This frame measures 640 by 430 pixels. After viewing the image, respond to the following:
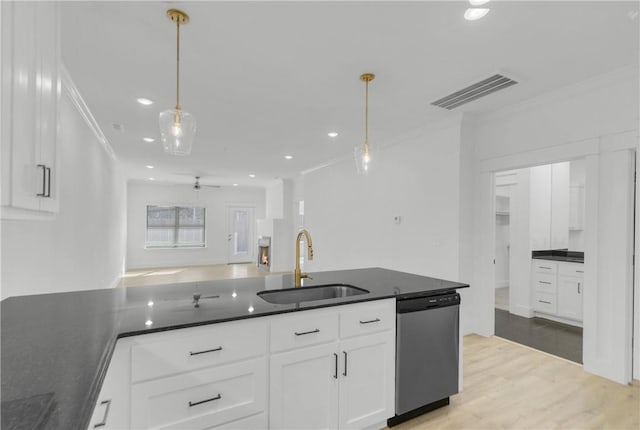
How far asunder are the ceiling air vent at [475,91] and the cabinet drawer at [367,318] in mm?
2274

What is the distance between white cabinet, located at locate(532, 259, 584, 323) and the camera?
160 inches

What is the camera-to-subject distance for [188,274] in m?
8.26

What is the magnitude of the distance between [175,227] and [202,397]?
9.50 m

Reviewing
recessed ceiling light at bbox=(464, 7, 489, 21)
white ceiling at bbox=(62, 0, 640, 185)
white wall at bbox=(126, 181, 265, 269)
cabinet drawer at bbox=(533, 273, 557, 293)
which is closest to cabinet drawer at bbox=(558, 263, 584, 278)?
cabinet drawer at bbox=(533, 273, 557, 293)

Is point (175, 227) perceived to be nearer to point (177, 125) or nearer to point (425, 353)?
point (177, 125)

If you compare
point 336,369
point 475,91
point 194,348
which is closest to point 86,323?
point 194,348

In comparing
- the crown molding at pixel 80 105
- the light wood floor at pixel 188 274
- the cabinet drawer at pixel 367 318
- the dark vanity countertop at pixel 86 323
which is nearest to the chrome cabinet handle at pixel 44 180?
the dark vanity countertop at pixel 86 323

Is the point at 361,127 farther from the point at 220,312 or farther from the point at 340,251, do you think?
the point at 220,312

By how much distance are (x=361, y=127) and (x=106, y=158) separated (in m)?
4.43

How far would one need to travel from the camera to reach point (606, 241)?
9.21ft

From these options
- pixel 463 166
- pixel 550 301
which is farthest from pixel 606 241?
pixel 550 301

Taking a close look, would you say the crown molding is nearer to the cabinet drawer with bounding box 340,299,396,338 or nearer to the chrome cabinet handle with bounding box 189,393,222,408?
the chrome cabinet handle with bounding box 189,393,222,408

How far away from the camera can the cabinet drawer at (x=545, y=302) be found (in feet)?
14.1

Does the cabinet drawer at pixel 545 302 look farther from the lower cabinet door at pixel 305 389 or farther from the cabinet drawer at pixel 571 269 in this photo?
the lower cabinet door at pixel 305 389
